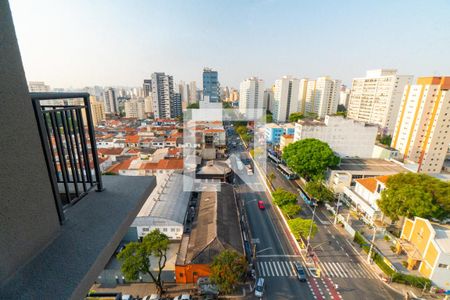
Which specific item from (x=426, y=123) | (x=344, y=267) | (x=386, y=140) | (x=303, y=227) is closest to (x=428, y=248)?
(x=344, y=267)

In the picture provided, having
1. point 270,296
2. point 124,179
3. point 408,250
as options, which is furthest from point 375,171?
point 124,179

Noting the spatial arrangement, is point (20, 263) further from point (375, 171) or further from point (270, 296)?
point (375, 171)

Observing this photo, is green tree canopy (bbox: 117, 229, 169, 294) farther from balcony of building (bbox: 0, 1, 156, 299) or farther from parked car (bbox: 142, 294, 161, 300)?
balcony of building (bbox: 0, 1, 156, 299)

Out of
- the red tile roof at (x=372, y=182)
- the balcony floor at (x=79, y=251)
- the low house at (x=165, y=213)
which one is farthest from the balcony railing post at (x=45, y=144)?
the red tile roof at (x=372, y=182)

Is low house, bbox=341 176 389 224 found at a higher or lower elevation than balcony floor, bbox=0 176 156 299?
lower

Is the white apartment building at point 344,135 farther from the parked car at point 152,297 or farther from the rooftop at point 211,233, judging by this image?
the parked car at point 152,297

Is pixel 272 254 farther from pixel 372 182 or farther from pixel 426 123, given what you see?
pixel 426 123

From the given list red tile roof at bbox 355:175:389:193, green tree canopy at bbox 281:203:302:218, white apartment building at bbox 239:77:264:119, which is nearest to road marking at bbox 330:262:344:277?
green tree canopy at bbox 281:203:302:218
